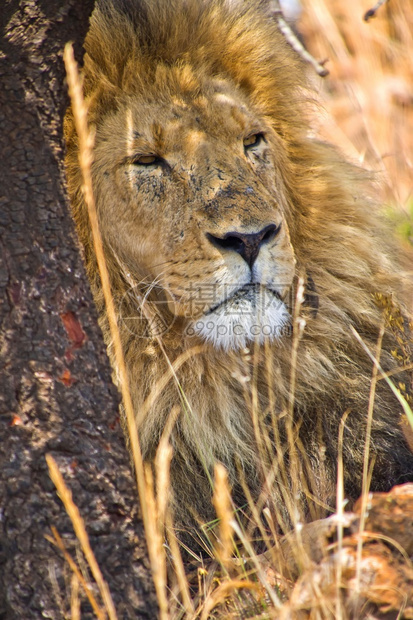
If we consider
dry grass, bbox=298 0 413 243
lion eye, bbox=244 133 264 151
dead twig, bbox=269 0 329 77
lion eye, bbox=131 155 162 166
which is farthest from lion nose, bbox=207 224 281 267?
dry grass, bbox=298 0 413 243

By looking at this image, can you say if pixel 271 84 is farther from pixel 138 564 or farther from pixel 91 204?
pixel 138 564

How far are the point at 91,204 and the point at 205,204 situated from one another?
31.3 inches

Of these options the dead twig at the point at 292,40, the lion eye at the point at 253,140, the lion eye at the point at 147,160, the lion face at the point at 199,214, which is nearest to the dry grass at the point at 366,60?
the dead twig at the point at 292,40

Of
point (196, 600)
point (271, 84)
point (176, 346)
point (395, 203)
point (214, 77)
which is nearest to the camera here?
point (196, 600)

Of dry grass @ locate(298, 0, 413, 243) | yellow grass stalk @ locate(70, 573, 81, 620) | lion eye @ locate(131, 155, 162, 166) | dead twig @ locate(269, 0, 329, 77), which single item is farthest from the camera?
dry grass @ locate(298, 0, 413, 243)

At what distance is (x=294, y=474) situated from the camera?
2.75 m

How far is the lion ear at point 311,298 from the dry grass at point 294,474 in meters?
0.32

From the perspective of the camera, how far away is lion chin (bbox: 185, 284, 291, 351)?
2555 mm

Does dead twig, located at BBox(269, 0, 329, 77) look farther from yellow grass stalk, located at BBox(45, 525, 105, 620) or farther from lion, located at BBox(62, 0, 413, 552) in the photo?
yellow grass stalk, located at BBox(45, 525, 105, 620)

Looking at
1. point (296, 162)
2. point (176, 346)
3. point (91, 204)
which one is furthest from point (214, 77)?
point (91, 204)

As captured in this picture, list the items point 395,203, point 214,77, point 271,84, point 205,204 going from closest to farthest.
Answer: point 205,204, point 214,77, point 271,84, point 395,203

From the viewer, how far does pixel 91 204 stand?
1925mm

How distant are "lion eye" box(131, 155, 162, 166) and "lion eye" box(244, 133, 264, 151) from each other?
39cm

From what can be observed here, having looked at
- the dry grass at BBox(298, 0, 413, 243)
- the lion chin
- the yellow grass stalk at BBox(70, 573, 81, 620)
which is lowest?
the yellow grass stalk at BBox(70, 573, 81, 620)
